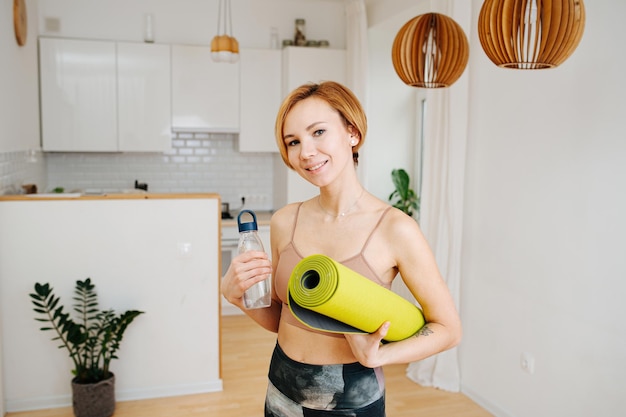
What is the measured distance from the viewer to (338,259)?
1.40 m

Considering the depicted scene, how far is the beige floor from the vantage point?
346 centimetres

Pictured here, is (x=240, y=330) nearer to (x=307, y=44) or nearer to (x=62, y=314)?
(x=62, y=314)

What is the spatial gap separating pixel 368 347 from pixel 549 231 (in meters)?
2.07

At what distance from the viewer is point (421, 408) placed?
3512mm

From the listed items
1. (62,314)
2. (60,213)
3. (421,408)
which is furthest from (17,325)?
(421,408)

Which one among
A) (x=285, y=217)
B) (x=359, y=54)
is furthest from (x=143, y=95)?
(x=285, y=217)

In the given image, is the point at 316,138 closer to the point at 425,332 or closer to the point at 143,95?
the point at 425,332

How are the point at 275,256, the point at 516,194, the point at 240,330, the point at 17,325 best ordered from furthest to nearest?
1. the point at 240,330
2. the point at 17,325
3. the point at 516,194
4. the point at 275,256

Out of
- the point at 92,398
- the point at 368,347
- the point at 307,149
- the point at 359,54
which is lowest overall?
the point at 92,398

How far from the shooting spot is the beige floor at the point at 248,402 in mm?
3455

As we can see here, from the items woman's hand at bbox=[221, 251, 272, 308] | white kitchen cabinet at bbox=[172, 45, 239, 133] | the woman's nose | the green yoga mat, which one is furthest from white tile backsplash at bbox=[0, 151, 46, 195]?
the green yoga mat

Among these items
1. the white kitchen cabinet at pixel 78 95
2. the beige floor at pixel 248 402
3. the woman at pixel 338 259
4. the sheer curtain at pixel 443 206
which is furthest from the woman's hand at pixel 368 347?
the white kitchen cabinet at pixel 78 95

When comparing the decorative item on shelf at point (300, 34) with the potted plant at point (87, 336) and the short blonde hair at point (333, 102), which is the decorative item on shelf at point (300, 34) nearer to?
the potted plant at point (87, 336)

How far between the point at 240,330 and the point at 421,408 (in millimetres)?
1997
